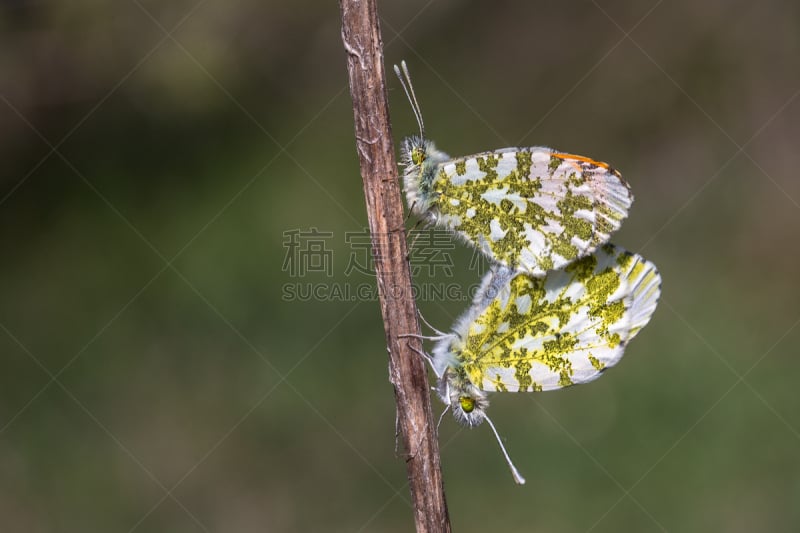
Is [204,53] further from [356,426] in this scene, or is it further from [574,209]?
[574,209]

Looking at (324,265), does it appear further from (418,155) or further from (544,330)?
(544,330)

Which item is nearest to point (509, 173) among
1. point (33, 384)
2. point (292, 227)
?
point (292, 227)

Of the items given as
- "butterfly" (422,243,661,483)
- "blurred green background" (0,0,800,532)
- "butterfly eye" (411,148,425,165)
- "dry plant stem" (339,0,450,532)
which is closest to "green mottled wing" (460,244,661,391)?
"butterfly" (422,243,661,483)

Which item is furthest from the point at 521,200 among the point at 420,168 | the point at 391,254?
the point at 391,254

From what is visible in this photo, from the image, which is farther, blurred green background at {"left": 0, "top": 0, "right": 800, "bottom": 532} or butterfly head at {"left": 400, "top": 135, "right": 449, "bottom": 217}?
blurred green background at {"left": 0, "top": 0, "right": 800, "bottom": 532}

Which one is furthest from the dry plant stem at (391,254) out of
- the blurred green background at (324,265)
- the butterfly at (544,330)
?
the blurred green background at (324,265)

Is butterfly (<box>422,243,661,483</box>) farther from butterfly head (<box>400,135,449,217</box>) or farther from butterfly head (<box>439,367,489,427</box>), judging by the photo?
butterfly head (<box>400,135,449,217</box>)

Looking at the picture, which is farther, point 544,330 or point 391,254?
point 544,330
